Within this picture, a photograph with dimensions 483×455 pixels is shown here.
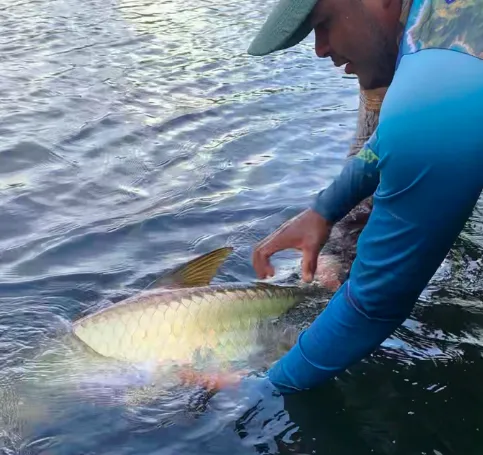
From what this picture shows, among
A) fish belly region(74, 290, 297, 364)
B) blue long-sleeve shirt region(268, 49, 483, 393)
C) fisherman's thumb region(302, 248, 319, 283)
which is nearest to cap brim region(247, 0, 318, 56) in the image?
blue long-sleeve shirt region(268, 49, 483, 393)

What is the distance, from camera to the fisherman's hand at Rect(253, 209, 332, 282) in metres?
3.11

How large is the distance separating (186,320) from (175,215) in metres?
2.01

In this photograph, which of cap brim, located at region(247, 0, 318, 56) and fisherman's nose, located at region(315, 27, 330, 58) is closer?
cap brim, located at region(247, 0, 318, 56)

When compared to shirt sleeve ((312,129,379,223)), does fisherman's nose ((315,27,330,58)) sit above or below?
above

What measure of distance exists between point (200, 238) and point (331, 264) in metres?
1.13

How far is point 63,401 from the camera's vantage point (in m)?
3.09

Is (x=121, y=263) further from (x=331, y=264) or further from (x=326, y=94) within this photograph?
(x=326, y=94)

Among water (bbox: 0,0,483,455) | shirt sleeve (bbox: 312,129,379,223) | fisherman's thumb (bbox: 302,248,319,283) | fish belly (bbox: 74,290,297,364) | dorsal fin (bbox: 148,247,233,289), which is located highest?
shirt sleeve (bbox: 312,129,379,223)

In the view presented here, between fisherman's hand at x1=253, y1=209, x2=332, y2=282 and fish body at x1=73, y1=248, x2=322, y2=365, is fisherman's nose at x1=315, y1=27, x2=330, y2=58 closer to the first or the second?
fisherman's hand at x1=253, y1=209, x2=332, y2=282

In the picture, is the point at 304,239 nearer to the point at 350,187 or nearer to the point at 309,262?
the point at 309,262

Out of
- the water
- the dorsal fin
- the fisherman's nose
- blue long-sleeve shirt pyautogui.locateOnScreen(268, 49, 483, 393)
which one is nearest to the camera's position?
blue long-sleeve shirt pyautogui.locateOnScreen(268, 49, 483, 393)

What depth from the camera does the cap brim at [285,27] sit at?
273 centimetres

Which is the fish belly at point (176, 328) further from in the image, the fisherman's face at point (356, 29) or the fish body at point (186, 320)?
the fisherman's face at point (356, 29)

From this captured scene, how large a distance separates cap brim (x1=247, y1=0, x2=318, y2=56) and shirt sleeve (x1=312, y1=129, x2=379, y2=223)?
473 millimetres
